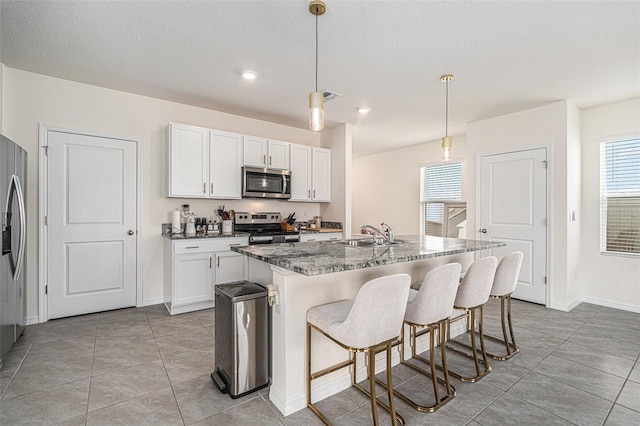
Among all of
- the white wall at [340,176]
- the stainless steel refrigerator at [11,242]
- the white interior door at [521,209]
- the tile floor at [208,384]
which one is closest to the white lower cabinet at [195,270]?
the tile floor at [208,384]

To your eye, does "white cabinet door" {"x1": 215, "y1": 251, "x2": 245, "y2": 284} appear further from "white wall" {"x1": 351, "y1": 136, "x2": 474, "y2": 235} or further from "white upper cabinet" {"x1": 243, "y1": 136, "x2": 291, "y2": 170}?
"white wall" {"x1": 351, "y1": 136, "x2": 474, "y2": 235}

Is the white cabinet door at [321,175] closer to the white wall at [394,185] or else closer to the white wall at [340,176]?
the white wall at [340,176]

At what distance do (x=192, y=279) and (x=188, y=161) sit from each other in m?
1.43

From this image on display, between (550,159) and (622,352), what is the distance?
7.41 feet

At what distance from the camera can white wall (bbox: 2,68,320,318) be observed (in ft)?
10.2

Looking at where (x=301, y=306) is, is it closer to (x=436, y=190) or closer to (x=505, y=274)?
(x=505, y=274)

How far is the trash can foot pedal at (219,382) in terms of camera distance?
6.56 ft

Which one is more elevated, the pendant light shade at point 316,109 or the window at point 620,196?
the pendant light shade at point 316,109

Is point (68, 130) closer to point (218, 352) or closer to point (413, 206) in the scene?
point (218, 352)

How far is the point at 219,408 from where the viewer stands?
72.8 inches

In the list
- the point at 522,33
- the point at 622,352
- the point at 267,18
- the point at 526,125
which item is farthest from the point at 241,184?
the point at 622,352

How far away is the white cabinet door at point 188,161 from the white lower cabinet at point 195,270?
656mm

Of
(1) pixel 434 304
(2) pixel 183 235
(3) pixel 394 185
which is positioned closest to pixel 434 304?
(1) pixel 434 304

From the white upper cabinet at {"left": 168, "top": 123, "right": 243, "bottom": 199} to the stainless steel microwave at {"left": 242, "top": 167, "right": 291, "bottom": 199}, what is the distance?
4.0 inches
